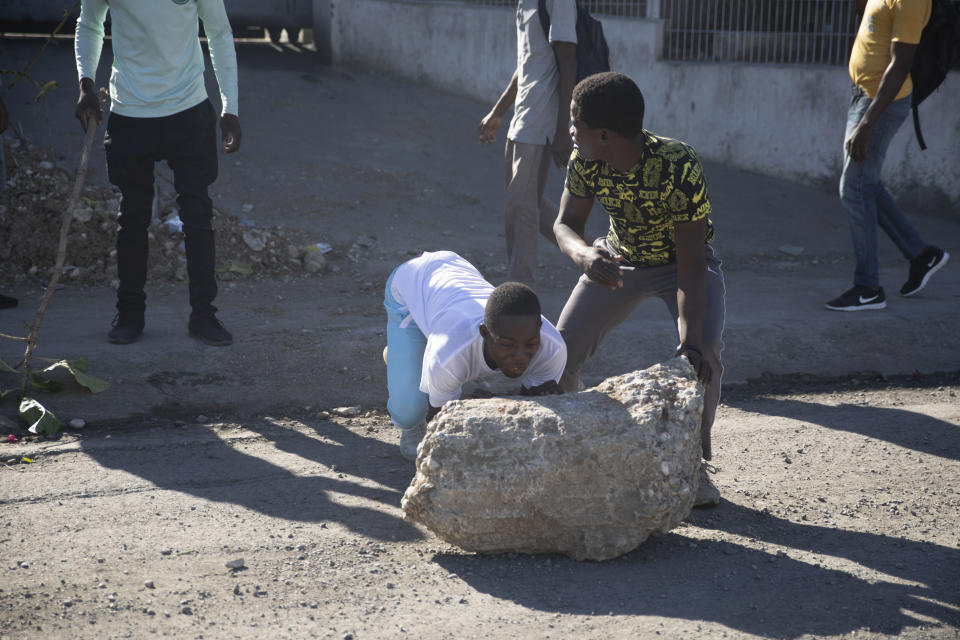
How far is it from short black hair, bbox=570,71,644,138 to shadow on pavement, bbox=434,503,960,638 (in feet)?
4.75

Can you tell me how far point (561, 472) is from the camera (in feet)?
9.41

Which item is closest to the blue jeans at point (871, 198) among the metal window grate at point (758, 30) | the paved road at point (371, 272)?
the paved road at point (371, 272)

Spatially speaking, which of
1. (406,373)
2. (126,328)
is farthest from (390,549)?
(126,328)

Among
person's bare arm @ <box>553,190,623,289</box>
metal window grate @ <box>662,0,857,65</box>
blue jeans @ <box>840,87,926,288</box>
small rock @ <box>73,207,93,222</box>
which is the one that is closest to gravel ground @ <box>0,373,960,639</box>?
person's bare arm @ <box>553,190,623,289</box>

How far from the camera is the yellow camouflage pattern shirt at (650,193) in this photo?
319 centimetres

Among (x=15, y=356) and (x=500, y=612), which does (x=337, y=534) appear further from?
(x=15, y=356)

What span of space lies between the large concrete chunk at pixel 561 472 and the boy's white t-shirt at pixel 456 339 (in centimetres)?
19

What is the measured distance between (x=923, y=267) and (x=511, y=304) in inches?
151

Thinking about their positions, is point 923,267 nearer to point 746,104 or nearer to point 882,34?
point 882,34

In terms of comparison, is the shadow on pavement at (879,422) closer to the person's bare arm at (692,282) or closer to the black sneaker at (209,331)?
the person's bare arm at (692,282)

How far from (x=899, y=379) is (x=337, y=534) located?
11.0 ft

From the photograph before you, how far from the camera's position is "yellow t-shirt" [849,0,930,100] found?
4859 millimetres

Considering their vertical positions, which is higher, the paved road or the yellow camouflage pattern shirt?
the yellow camouflage pattern shirt

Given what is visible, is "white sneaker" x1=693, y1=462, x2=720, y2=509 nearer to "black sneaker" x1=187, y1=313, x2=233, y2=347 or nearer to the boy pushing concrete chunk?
the boy pushing concrete chunk
